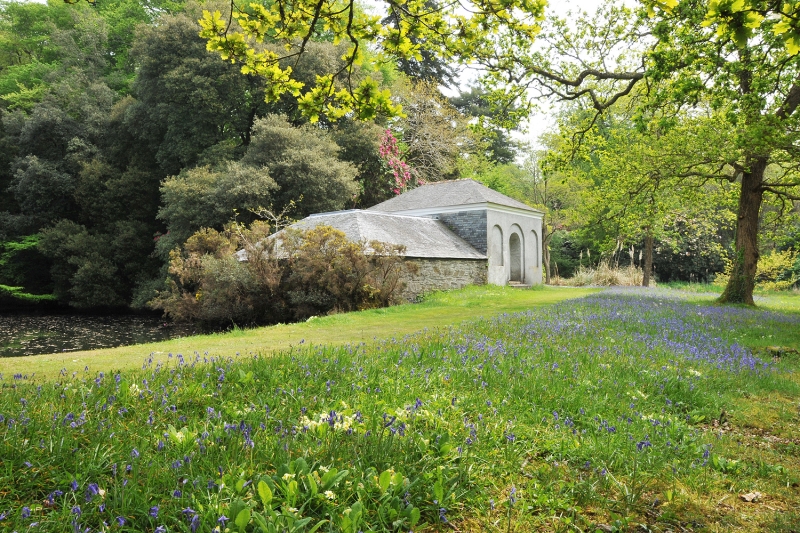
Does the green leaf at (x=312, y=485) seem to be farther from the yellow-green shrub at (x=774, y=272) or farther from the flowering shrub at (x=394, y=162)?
the flowering shrub at (x=394, y=162)

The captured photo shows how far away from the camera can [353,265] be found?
57.9 feet

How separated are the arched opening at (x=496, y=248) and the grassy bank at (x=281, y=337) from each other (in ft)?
21.7

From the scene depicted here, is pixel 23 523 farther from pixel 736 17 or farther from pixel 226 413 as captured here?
pixel 736 17

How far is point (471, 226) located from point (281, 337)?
18.7m

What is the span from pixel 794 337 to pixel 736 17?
842 cm

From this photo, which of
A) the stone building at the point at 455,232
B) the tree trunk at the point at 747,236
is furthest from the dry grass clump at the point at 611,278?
the tree trunk at the point at 747,236

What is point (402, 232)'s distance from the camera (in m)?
23.5

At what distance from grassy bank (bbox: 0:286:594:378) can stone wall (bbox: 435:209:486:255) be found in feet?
21.7

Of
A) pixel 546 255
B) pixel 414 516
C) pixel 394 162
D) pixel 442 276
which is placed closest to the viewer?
pixel 414 516

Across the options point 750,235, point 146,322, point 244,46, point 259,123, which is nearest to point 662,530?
point 244,46

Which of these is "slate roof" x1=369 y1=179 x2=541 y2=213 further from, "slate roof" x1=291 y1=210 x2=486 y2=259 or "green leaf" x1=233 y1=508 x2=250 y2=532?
"green leaf" x1=233 y1=508 x2=250 y2=532

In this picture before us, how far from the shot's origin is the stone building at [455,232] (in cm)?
2222

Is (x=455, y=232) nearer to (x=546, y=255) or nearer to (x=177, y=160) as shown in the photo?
(x=546, y=255)

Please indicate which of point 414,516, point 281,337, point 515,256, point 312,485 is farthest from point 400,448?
point 515,256
